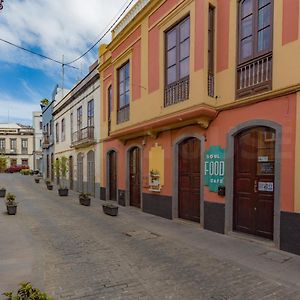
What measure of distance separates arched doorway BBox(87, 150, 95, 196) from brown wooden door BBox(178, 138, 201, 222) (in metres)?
8.27

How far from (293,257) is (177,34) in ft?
23.4

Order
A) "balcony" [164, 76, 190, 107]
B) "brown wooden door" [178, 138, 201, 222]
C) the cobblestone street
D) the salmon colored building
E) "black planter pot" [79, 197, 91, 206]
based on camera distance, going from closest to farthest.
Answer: the cobblestone street → the salmon colored building → "balcony" [164, 76, 190, 107] → "brown wooden door" [178, 138, 201, 222] → "black planter pot" [79, 197, 91, 206]

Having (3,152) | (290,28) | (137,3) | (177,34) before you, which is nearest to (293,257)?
(290,28)

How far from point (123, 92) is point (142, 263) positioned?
29.1 ft

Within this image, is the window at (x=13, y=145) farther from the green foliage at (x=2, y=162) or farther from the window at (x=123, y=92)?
the window at (x=123, y=92)

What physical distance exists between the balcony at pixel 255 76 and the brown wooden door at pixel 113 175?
8360 mm

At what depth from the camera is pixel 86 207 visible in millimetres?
12328

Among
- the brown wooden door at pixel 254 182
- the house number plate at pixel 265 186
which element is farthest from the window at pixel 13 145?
the house number plate at pixel 265 186

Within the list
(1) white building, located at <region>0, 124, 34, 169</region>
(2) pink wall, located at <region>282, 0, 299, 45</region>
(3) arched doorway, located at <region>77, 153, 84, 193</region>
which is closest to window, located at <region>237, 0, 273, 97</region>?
(2) pink wall, located at <region>282, 0, 299, 45</region>

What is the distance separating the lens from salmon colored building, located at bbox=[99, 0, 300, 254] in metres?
6.00

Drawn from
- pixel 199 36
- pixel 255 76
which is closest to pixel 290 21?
pixel 255 76

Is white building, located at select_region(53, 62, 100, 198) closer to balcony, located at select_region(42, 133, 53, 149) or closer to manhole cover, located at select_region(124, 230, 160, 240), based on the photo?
balcony, located at select_region(42, 133, 53, 149)

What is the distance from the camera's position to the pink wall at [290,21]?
19.0 ft

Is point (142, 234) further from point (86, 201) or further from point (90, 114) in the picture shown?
point (90, 114)
